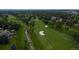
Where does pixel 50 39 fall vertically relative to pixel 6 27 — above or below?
below

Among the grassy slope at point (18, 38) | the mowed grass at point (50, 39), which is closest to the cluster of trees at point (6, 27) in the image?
the grassy slope at point (18, 38)

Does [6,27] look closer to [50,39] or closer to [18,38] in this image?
[18,38]

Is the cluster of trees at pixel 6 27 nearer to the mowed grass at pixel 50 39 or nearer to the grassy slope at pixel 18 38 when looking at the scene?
the grassy slope at pixel 18 38

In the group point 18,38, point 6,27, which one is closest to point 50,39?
point 18,38

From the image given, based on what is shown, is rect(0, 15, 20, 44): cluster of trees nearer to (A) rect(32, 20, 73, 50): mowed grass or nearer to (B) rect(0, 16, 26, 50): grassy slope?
(B) rect(0, 16, 26, 50): grassy slope

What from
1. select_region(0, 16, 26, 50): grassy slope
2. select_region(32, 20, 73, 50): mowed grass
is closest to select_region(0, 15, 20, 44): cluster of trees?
select_region(0, 16, 26, 50): grassy slope
